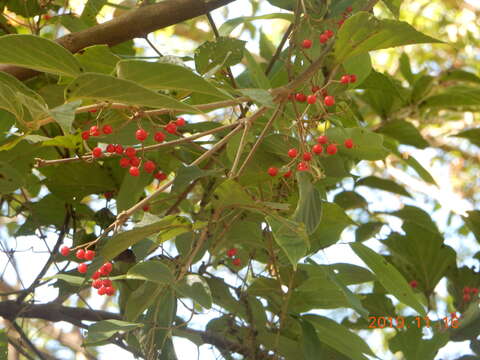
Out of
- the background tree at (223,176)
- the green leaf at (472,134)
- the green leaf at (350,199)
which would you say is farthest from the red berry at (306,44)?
the green leaf at (472,134)

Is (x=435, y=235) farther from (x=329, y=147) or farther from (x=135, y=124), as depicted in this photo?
(x=135, y=124)

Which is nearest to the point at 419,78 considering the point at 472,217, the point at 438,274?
the point at 472,217

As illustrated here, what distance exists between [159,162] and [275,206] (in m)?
0.51

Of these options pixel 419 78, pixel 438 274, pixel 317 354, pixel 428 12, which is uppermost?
pixel 428 12

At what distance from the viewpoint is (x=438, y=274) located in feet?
5.03

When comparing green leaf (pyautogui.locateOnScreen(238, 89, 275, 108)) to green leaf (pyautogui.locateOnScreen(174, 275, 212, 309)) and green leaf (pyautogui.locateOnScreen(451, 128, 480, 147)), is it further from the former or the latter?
green leaf (pyautogui.locateOnScreen(451, 128, 480, 147))

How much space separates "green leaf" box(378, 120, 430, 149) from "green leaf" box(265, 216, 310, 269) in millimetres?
805

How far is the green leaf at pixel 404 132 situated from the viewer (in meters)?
1.58

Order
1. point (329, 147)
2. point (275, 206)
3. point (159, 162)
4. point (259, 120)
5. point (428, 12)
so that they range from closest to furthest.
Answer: point (275, 206), point (329, 147), point (259, 120), point (159, 162), point (428, 12)

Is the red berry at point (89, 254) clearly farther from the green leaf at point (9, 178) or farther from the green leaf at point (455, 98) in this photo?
the green leaf at point (455, 98)

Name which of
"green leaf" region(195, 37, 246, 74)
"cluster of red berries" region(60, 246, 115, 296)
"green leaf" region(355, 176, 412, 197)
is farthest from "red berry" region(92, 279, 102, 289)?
"green leaf" region(355, 176, 412, 197)

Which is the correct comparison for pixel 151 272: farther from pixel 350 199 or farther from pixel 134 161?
pixel 350 199

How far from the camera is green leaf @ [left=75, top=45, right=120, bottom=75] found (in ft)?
3.29

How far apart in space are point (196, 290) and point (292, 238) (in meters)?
0.16
